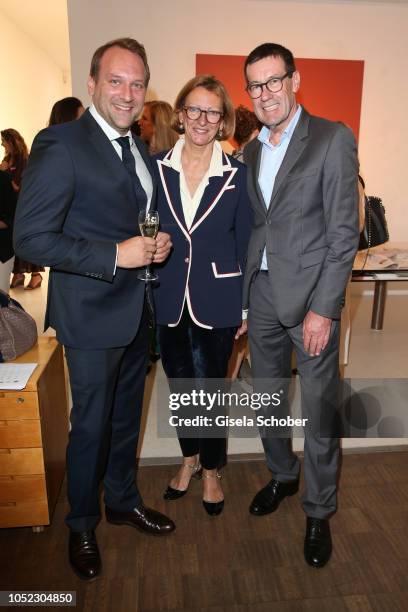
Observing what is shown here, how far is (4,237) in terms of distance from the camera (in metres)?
3.23

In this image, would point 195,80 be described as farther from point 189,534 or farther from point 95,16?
point 95,16

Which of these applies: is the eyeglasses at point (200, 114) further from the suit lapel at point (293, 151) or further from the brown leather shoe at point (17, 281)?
the brown leather shoe at point (17, 281)

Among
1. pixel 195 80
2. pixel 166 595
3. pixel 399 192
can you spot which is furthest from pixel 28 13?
pixel 166 595

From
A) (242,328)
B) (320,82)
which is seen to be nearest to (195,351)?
(242,328)

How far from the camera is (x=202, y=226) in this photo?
217 cm

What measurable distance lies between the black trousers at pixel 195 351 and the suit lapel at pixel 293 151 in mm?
649

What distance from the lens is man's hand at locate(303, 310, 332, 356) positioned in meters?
2.04

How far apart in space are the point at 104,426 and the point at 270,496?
97cm

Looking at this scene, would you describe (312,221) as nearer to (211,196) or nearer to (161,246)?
(211,196)

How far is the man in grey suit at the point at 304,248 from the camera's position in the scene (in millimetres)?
1925

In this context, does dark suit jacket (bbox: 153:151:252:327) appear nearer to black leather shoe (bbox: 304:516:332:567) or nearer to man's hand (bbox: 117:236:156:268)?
man's hand (bbox: 117:236:156:268)

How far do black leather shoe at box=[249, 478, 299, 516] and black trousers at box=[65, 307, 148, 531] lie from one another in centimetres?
57

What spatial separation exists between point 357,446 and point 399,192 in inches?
175

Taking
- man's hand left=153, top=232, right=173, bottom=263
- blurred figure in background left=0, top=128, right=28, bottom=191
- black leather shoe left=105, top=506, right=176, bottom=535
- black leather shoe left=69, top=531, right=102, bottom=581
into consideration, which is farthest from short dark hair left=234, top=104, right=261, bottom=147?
blurred figure in background left=0, top=128, right=28, bottom=191
